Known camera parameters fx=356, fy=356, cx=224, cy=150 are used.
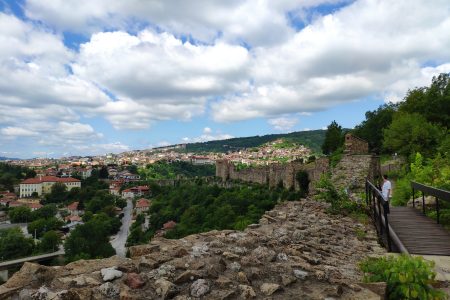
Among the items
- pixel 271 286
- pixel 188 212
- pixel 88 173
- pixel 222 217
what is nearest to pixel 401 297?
pixel 271 286

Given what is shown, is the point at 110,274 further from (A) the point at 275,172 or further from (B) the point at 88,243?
(A) the point at 275,172

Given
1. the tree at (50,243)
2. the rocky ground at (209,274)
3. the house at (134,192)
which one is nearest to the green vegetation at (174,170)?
the house at (134,192)

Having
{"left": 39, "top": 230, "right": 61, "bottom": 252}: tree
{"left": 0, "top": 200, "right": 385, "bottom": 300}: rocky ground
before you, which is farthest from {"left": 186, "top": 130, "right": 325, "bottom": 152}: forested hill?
{"left": 0, "top": 200, "right": 385, "bottom": 300}: rocky ground

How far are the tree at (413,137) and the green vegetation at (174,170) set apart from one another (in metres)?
98.6

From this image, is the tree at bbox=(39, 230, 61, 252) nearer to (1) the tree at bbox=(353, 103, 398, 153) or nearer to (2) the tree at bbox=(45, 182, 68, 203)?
(1) the tree at bbox=(353, 103, 398, 153)

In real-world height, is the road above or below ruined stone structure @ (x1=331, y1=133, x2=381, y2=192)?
below

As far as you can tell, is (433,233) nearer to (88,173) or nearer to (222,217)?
(222,217)

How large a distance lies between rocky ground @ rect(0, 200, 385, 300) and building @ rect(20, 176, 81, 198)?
98.0m

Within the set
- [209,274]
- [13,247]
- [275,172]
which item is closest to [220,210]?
[275,172]

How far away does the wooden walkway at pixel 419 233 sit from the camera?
4488 millimetres

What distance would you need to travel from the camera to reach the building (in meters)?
94.4

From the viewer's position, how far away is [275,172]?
40.7 metres

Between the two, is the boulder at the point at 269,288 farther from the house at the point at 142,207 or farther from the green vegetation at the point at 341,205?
the house at the point at 142,207

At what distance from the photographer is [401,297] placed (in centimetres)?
260
